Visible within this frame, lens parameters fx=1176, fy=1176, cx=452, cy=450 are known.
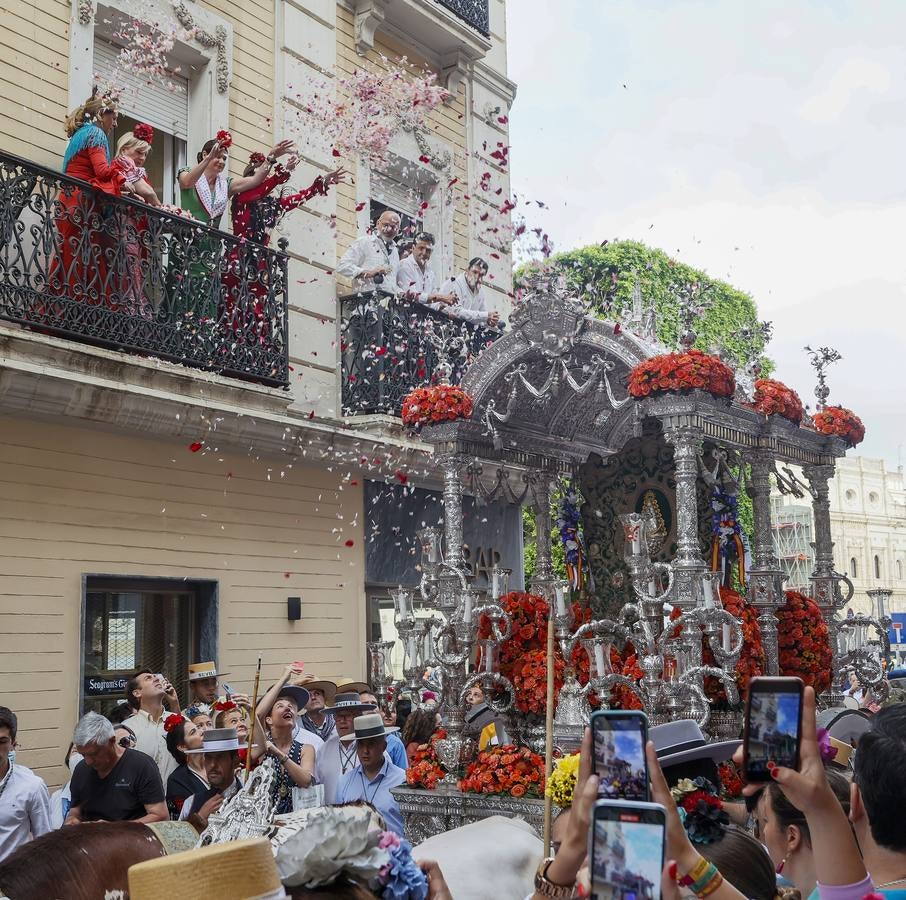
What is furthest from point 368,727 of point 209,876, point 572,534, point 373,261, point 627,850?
point 373,261

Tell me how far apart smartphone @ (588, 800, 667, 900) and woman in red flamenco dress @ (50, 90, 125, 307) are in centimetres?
816

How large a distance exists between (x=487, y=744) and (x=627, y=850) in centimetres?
623

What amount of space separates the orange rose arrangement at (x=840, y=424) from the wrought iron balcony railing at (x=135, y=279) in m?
4.92

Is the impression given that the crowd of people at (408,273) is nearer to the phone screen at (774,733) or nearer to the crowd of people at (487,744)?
the crowd of people at (487,744)

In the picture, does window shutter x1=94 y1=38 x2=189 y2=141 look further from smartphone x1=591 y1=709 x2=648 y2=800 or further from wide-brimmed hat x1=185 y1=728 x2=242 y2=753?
smartphone x1=591 y1=709 x2=648 y2=800

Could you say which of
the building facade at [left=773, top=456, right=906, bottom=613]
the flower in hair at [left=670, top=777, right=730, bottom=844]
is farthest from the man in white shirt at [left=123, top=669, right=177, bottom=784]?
the building facade at [left=773, top=456, right=906, bottom=613]

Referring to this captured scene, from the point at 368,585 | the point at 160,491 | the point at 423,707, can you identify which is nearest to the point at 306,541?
the point at 368,585

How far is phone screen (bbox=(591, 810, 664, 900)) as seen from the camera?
189cm

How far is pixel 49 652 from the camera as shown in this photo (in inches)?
367

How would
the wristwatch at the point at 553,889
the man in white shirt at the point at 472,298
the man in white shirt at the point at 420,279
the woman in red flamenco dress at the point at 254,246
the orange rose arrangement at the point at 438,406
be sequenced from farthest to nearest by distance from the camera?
the man in white shirt at the point at 472,298, the man in white shirt at the point at 420,279, the woman in red flamenco dress at the point at 254,246, the orange rose arrangement at the point at 438,406, the wristwatch at the point at 553,889

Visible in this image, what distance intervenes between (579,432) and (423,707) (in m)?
2.86

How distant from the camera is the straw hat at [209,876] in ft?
7.12

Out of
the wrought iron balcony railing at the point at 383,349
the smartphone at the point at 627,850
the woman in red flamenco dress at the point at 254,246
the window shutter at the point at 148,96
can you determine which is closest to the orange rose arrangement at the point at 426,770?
the woman in red flamenco dress at the point at 254,246

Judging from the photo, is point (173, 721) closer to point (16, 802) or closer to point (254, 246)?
point (16, 802)
